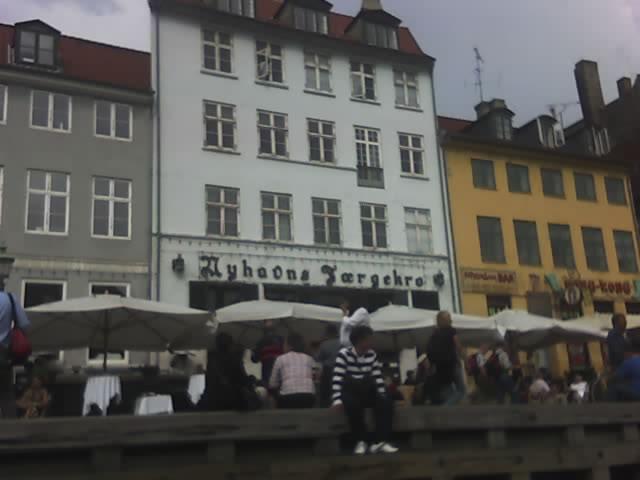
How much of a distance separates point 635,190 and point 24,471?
119 feet

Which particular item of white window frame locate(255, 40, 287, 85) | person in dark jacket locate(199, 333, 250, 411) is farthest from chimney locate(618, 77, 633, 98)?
person in dark jacket locate(199, 333, 250, 411)

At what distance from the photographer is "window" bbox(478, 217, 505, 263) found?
2868 centimetres

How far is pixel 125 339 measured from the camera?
50.7 feet

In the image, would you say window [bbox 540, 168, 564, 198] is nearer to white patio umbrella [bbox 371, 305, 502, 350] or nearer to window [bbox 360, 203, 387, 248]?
window [bbox 360, 203, 387, 248]

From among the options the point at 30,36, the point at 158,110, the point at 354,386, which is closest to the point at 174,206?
the point at 158,110

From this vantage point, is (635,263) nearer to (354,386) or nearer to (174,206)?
(174,206)

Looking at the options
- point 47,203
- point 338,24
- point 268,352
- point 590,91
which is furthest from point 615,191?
point 268,352

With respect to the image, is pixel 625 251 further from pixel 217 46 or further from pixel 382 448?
pixel 382 448

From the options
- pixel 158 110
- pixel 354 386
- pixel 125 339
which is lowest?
pixel 354 386

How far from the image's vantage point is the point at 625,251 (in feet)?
107

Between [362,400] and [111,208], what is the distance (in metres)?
16.9

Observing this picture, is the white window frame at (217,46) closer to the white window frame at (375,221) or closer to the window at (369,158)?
the window at (369,158)

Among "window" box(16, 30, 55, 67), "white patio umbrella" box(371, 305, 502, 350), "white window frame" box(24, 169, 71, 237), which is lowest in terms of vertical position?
"white patio umbrella" box(371, 305, 502, 350)

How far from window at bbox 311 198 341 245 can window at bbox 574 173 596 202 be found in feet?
41.2
